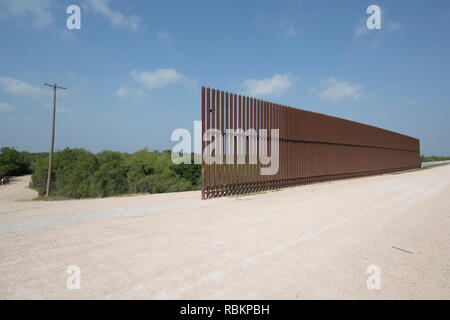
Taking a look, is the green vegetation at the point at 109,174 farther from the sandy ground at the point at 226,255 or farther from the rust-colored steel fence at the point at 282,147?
the sandy ground at the point at 226,255

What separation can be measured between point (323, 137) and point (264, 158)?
6.18 m

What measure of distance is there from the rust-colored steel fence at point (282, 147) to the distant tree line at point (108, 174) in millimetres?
6724

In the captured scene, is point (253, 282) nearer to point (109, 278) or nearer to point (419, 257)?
A: point (109, 278)

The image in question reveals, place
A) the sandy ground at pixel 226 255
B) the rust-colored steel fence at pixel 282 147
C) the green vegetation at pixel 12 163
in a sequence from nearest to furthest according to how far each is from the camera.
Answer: the sandy ground at pixel 226 255
the rust-colored steel fence at pixel 282 147
the green vegetation at pixel 12 163

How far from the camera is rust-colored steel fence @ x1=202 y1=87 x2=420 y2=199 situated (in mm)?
8883

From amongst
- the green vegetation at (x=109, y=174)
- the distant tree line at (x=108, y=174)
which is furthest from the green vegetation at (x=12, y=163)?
the green vegetation at (x=109, y=174)

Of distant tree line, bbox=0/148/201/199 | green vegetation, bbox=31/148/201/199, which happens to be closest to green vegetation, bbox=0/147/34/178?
distant tree line, bbox=0/148/201/199

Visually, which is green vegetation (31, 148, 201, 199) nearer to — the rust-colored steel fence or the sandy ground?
the rust-colored steel fence

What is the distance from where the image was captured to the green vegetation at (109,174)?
1459 cm

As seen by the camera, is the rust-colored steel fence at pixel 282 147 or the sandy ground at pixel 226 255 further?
the rust-colored steel fence at pixel 282 147

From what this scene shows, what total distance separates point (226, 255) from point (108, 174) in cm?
1480

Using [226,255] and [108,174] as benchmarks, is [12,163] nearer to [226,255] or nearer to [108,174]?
[108,174]
